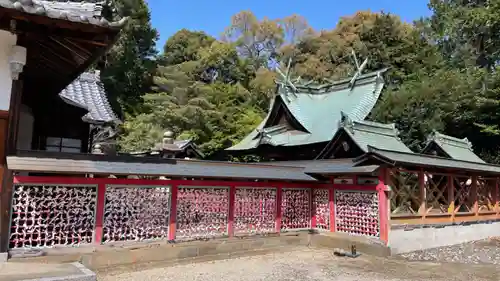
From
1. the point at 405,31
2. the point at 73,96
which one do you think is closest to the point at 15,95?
the point at 73,96

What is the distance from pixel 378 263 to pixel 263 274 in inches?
123

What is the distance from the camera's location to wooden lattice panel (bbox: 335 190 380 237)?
1025cm

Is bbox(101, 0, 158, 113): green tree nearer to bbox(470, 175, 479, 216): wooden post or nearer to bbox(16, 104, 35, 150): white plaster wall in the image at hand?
bbox(16, 104, 35, 150): white plaster wall

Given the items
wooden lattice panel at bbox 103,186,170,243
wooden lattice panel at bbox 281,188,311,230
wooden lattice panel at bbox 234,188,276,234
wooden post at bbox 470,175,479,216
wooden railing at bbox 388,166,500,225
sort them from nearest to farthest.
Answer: wooden lattice panel at bbox 103,186,170,243 < wooden lattice panel at bbox 234,188,276,234 < wooden lattice panel at bbox 281,188,311,230 < wooden railing at bbox 388,166,500,225 < wooden post at bbox 470,175,479,216

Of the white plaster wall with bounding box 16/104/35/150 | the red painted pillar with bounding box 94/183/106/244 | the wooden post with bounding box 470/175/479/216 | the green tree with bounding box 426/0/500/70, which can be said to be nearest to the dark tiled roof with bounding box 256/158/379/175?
the wooden post with bounding box 470/175/479/216

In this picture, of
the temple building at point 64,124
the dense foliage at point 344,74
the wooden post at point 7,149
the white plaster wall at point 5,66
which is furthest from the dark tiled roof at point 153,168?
the dense foliage at point 344,74

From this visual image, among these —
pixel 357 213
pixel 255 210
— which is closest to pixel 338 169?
pixel 357 213

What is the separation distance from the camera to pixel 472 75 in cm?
2641

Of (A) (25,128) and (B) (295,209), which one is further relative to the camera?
(B) (295,209)

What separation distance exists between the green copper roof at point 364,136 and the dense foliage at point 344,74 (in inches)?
428

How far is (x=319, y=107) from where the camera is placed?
18.8 m

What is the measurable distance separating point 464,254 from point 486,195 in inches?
197

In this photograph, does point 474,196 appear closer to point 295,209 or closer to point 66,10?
point 295,209

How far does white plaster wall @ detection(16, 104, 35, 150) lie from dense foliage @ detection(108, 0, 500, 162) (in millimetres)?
16320
